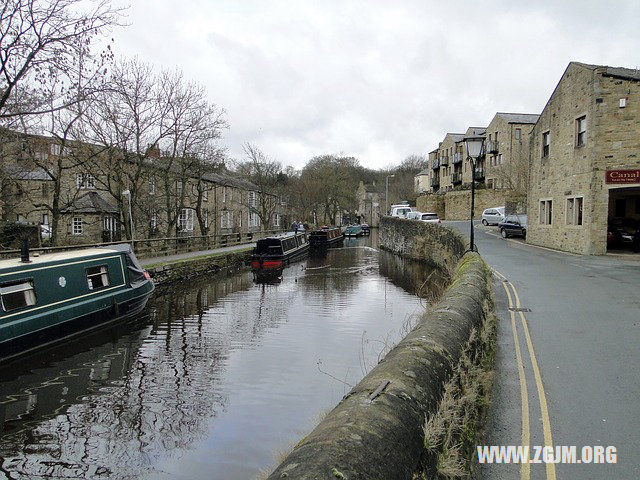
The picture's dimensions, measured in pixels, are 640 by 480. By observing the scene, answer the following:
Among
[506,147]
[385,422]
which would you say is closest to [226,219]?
[506,147]

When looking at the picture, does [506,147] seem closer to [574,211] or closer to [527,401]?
[574,211]

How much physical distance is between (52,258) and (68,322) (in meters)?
1.76

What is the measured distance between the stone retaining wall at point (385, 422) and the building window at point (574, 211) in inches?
679

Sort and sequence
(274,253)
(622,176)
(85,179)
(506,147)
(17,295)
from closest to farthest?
1. (17,295)
2. (622,176)
3. (85,179)
4. (274,253)
5. (506,147)

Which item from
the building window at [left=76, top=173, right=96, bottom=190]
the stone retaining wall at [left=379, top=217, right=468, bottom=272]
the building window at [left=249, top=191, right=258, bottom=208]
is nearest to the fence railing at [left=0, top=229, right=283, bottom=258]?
the building window at [left=76, top=173, right=96, bottom=190]

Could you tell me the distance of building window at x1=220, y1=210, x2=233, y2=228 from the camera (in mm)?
45812

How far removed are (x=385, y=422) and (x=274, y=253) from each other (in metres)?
27.2

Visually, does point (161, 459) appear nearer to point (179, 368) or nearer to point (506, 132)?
point (179, 368)

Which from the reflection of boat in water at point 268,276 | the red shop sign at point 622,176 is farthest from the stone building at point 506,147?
the reflection of boat in water at point 268,276

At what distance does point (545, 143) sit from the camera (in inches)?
911

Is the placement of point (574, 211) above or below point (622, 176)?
below

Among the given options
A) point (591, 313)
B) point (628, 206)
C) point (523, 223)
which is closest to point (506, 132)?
point (523, 223)

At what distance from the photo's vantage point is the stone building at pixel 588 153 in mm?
17766

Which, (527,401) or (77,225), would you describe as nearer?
(527,401)
